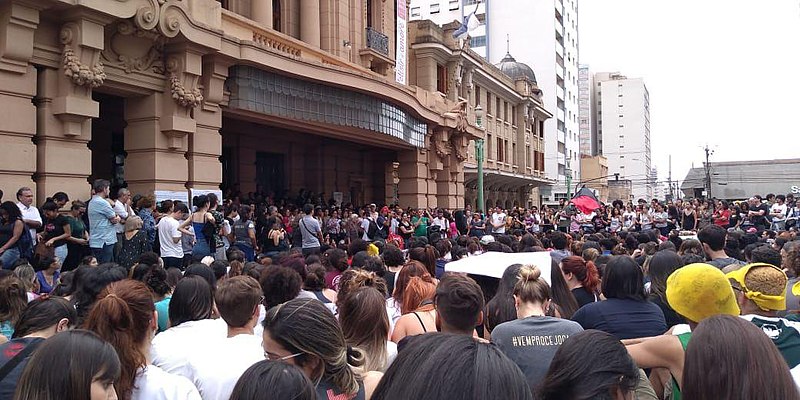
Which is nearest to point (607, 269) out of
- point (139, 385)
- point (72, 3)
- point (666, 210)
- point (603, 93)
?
point (139, 385)

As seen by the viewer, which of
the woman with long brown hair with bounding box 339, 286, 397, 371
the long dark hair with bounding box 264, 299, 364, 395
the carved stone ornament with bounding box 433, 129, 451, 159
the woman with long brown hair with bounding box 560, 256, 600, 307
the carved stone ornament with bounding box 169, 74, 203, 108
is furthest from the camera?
the carved stone ornament with bounding box 433, 129, 451, 159

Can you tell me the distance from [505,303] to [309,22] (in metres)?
17.9

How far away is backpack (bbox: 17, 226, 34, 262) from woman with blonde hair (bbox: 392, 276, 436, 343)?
21.8ft

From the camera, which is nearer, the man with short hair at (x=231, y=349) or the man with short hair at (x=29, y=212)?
the man with short hair at (x=231, y=349)

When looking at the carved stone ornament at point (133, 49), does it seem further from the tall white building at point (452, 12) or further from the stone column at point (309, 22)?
the tall white building at point (452, 12)

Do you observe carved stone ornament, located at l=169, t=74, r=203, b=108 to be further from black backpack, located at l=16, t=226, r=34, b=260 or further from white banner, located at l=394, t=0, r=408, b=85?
white banner, located at l=394, t=0, r=408, b=85

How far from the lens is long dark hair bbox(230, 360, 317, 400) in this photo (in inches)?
83.0

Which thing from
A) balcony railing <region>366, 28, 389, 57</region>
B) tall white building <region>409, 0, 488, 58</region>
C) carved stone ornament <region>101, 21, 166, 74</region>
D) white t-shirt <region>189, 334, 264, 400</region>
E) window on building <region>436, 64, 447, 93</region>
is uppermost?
tall white building <region>409, 0, 488, 58</region>

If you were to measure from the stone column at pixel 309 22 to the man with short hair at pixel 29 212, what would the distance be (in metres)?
12.3

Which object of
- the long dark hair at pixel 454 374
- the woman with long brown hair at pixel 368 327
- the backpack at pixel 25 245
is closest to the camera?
the long dark hair at pixel 454 374

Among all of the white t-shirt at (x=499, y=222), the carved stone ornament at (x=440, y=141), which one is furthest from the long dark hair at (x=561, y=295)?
the carved stone ornament at (x=440, y=141)

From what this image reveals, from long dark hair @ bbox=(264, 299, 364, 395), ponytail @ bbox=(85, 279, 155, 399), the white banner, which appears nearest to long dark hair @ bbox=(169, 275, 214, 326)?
ponytail @ bbox=(85, 279, 155, 399)

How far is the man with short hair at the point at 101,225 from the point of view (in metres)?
10.1

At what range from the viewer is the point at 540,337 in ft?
12.3
